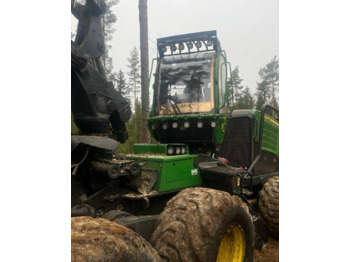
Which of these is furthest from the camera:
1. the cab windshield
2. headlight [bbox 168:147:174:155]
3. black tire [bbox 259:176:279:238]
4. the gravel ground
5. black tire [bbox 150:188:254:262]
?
the cab windshield

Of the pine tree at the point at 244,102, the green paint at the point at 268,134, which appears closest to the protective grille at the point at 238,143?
the green paint at the point at 268,134

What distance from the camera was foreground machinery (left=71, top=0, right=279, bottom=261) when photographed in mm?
2191

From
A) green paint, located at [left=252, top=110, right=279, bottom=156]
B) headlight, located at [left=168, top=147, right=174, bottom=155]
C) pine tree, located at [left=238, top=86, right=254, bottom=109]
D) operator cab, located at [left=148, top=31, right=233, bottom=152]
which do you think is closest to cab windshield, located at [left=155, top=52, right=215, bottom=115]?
operator cab, located at [left=148, top=31, right=233, bottom=152]

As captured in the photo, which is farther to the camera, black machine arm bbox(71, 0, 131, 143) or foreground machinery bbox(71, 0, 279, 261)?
black machine arm bbox(71, 0, 131, 143)

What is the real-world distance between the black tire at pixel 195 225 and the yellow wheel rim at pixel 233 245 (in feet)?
0.39

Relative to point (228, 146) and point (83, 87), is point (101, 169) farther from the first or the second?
point (228, 146)

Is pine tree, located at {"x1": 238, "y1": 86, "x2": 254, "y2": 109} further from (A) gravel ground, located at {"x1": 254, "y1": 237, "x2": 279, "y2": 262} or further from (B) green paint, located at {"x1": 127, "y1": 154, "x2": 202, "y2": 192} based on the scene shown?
(A) gravel ground, located at {"x1": 254, "y1": 237, "x2": 279, "y2": 262}

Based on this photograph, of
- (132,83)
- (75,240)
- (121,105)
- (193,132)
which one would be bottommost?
(75,240)

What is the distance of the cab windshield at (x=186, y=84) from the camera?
4094 mm

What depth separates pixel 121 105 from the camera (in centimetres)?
327

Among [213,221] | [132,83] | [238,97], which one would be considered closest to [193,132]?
[238,97]

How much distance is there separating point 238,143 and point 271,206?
1457mm

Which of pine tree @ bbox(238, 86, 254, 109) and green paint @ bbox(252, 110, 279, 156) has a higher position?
pine tree @ bbox(238, 86, 254, 109)

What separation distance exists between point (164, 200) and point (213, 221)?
1.15 m
